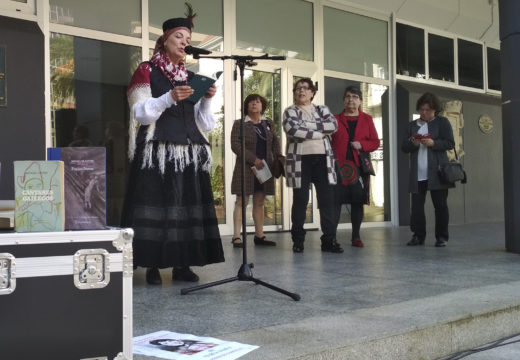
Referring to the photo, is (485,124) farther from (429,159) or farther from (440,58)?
(429,159)

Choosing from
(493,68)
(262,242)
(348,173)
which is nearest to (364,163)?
(348,173)

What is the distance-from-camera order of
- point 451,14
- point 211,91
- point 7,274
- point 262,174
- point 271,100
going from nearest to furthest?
point 7,274, point 211,91, point 262,174, point 271,100, point 451,14

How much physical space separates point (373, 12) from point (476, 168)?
3626 mm

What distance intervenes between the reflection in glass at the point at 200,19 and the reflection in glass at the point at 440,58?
14.8 ft

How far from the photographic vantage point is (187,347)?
225 centimetres

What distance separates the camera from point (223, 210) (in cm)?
743

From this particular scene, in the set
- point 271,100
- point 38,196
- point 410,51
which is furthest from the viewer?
point 410,51

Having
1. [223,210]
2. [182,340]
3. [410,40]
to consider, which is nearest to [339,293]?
[182,340]

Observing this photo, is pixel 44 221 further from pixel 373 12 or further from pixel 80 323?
pixel 373 12

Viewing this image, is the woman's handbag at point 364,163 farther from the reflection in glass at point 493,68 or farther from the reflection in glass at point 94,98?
the reflection in glass at point 493,68

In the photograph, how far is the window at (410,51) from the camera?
9.74 meters

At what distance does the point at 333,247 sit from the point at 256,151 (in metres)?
1.35

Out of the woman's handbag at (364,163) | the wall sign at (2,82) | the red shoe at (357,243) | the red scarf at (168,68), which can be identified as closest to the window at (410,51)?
the woman's handbag at (364,163)

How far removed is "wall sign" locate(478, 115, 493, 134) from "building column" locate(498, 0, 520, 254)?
17.9 ft
